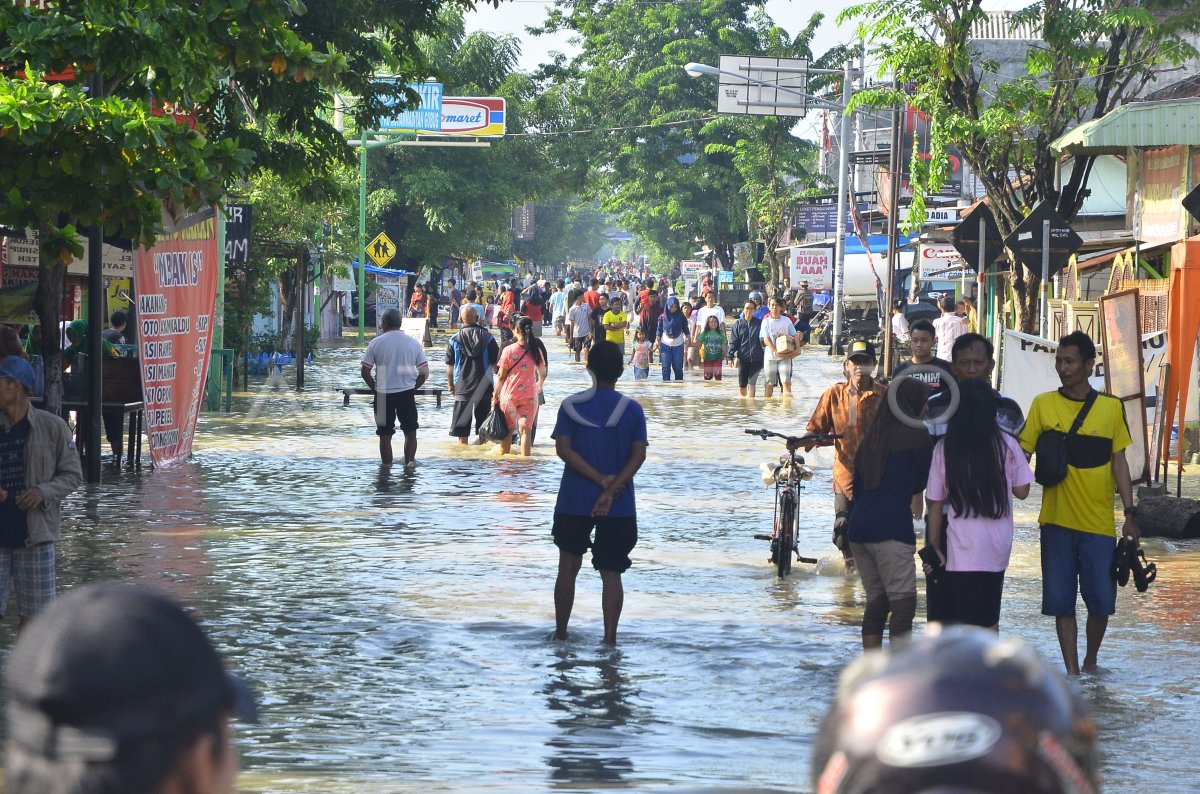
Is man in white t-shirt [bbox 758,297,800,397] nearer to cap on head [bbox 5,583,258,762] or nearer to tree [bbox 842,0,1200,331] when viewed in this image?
tree [bbox 842,0,1200,331]

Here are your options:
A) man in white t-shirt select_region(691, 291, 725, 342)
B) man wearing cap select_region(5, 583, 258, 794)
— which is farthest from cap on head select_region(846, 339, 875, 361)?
Answer: man in white t-shirt select_region(691, 291, 725, 342)

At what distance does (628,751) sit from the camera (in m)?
6.89

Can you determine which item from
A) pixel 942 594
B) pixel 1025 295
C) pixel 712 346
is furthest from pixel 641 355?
pixel 942 594

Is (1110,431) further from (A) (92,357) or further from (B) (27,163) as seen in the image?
(A) (92,357)

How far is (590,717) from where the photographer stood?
7.50m

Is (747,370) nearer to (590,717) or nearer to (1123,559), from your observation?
(1123,559)

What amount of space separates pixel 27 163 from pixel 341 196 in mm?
7654

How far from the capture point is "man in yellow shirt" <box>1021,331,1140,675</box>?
8219mm

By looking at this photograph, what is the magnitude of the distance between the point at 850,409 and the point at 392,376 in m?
8.17

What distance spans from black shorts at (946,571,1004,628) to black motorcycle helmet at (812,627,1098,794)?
666 cm

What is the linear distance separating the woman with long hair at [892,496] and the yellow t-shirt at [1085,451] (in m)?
0.53

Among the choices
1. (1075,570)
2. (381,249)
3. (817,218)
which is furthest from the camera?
(817,218)

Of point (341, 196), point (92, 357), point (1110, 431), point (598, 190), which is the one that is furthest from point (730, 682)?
point (598, 190)

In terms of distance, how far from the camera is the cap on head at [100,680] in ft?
4.31
